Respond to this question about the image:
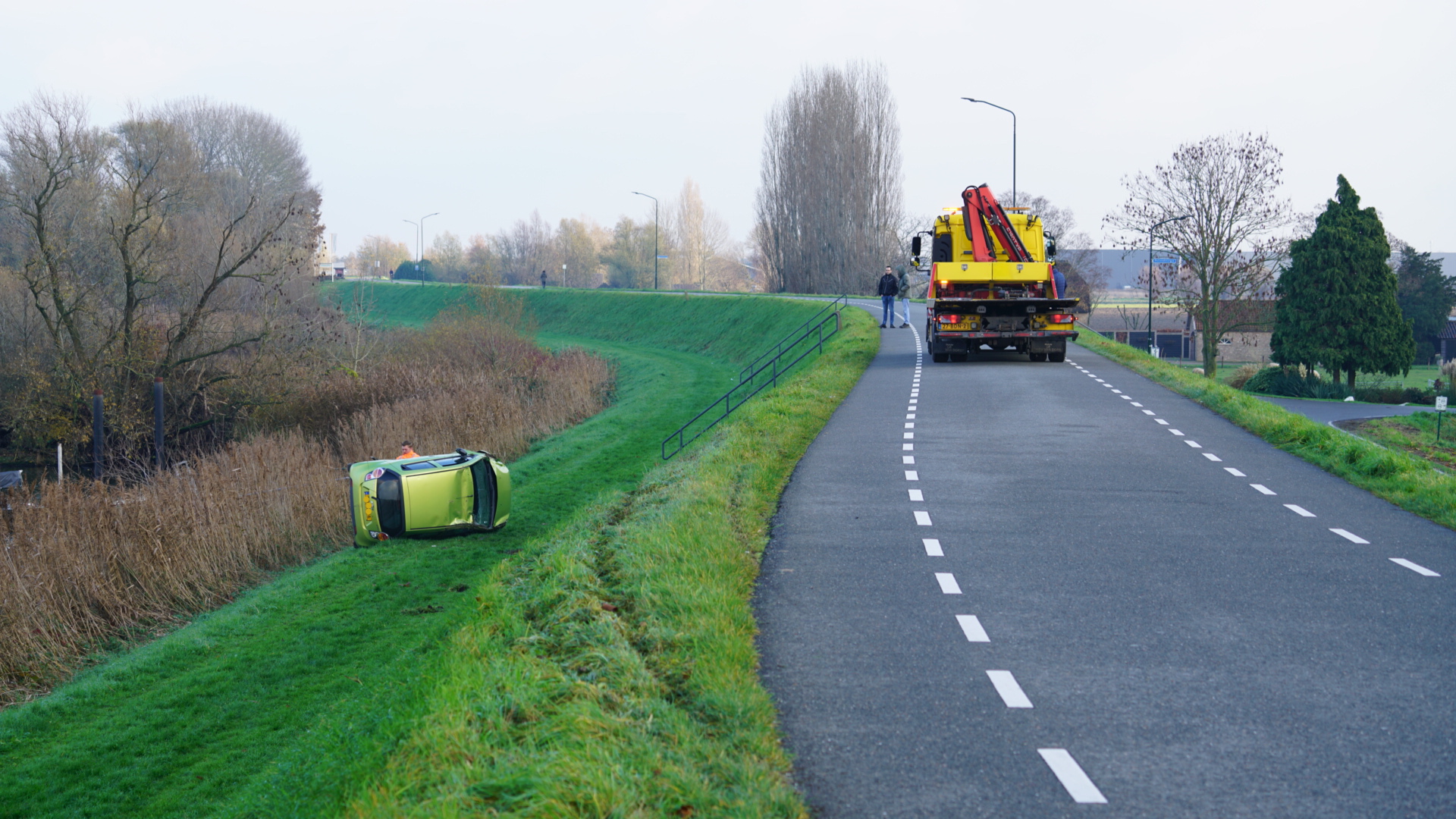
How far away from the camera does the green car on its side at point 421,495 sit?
17594 mm

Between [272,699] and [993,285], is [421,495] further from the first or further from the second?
[993,285]

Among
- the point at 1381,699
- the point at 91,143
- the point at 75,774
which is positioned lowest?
the point at 75,774

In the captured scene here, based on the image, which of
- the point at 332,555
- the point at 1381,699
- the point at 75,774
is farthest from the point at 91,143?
the point at 1381,699

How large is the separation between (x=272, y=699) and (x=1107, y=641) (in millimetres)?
8686

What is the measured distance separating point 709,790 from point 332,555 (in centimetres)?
1502

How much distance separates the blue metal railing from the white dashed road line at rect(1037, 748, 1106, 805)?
1850cm

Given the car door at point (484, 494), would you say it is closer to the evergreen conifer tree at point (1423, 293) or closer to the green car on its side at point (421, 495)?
the green car on its side at point (421, 495)

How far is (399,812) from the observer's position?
4824 millimetres

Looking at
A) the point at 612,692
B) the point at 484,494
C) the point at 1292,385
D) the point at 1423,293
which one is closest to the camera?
the point at 612,692

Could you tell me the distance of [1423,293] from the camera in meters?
75.9

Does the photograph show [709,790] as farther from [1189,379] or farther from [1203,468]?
[1189,379]

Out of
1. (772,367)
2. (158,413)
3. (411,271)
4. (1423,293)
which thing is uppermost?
(411,271)

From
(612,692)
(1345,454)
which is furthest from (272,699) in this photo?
(1345,454)

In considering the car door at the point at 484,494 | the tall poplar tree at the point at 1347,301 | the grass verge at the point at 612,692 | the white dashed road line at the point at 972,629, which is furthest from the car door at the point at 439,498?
the tall poplar tree at the point at 1347,301
